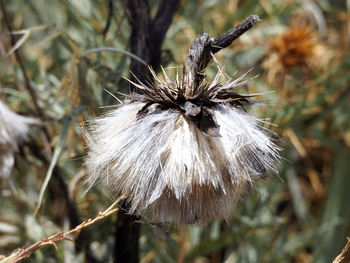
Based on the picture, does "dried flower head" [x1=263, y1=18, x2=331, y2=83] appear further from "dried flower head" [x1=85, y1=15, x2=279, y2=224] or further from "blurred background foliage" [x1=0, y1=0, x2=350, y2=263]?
"dried flower head" [x1=85, y1=15, x2=279, y2=224]

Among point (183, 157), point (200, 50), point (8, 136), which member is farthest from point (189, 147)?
point (8, 136)

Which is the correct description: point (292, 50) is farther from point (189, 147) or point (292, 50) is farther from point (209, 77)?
point (189, 147)

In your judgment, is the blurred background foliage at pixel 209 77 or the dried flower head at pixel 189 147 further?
the blurred background foliage at pixel 209 77

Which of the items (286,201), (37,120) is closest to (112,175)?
(37,120)

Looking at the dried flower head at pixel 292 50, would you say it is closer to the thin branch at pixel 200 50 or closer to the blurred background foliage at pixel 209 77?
the blurred background foliage at pixel 209 77

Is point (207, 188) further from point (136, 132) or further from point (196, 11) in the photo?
point (196, 11)

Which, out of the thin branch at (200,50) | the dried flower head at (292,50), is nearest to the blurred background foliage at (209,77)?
the dried flower head at (292,50)
